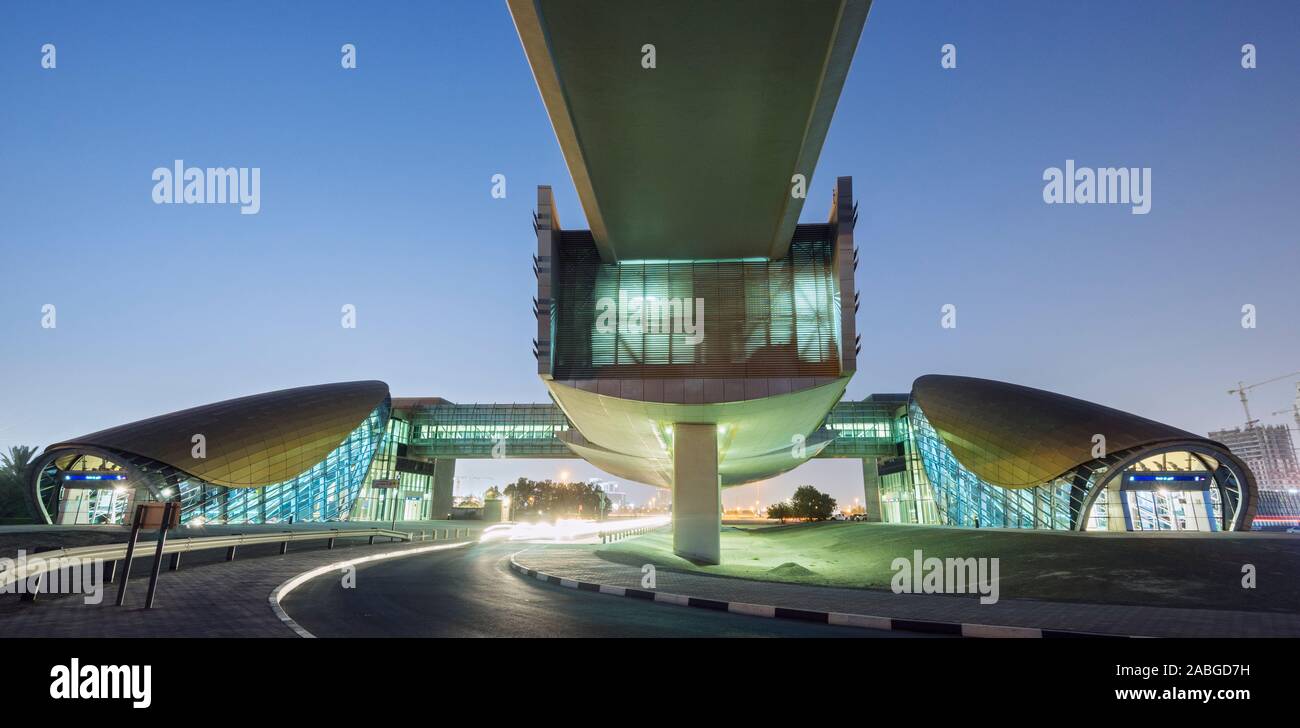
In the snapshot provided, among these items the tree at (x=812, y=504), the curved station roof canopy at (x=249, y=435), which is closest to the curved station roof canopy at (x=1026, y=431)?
the tree at (x=812, y=504)

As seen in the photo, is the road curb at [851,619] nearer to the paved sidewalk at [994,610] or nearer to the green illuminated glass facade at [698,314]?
the paved sidewalk at [994,610]

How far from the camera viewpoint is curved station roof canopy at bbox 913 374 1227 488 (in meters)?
34.6

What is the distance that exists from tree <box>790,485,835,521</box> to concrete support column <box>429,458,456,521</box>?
38.8 metres

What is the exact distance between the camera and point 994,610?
959 cm

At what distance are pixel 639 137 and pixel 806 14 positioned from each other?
5.09m

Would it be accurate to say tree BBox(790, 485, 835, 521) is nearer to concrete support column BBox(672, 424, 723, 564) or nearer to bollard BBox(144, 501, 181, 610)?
concrete support column BBox(672, 424, 723, 564)

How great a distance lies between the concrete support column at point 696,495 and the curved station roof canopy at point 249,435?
3177 cm

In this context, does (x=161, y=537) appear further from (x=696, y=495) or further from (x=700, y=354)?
(x=700, y=354)

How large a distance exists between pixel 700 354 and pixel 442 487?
58.8m

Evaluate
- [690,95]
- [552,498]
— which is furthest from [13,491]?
[552,498]

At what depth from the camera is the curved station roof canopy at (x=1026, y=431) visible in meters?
34.6

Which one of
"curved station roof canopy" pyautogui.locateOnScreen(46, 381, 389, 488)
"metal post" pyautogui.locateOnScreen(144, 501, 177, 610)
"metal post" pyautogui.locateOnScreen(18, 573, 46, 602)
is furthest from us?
"curved station roof canopy" pyautogui.locateOnScreen(46, 381, 389, 488)

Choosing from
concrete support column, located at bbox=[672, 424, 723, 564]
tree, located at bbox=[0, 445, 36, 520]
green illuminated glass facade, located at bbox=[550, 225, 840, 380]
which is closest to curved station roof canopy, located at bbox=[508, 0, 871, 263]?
green illuminated glass facade, located at bbox=[550, 225, 840, 380]

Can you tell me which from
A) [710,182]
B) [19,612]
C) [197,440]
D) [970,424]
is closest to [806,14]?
[710,182]
